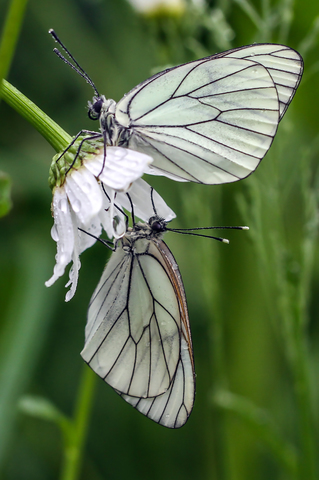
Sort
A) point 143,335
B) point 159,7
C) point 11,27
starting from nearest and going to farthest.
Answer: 1. point 11,27
2. point 143,335
3. point 159,7

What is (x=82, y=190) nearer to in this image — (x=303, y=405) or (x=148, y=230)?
(x=148, y=230)

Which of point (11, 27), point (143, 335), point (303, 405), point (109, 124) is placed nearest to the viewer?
point (11, 27)

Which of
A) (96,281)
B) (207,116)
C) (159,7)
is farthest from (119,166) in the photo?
(159,7)

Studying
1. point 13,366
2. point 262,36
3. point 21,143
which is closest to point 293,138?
point 262,36

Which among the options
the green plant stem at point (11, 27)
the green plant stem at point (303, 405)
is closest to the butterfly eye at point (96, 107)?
the green plant stem at point (11, 27)

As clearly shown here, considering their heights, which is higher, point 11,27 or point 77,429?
point 11,27

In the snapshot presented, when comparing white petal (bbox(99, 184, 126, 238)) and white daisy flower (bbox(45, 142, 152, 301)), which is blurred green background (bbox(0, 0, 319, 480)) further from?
white daisy flower (bbox(45, 142, 152, 301))

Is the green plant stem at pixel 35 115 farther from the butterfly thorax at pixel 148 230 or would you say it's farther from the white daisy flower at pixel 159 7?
the white daisy flower at pixel 159 7
